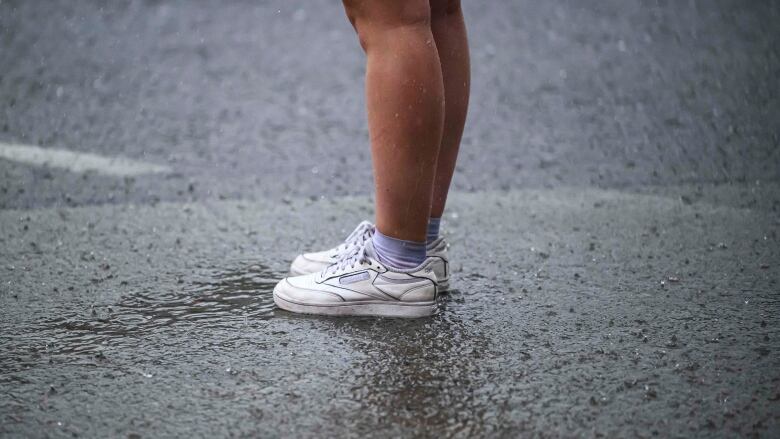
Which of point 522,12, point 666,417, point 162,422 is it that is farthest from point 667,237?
point 522,12

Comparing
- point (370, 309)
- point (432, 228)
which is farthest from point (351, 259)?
point (432, 228)

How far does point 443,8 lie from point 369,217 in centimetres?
103

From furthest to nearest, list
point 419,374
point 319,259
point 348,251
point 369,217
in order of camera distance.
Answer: point 369,217, point 319,259, point 348,251, point 419,374

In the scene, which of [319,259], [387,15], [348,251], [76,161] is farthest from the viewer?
[76,161]

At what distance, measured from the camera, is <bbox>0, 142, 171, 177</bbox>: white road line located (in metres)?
3.92

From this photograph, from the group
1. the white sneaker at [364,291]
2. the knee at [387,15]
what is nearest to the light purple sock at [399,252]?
the white sneaker at [364,291]

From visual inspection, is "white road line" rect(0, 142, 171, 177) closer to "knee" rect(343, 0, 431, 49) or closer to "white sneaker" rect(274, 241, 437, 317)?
"white sneaker" rect(274, 241, 437, 317)

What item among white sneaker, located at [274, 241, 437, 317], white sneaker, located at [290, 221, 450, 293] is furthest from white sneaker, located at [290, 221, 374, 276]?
white sneaker, located at [274, 241, 437, 317]

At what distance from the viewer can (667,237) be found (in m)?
3.16

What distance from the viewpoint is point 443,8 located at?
8.45 feet

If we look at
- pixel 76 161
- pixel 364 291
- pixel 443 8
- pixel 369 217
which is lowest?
pixel 369 217

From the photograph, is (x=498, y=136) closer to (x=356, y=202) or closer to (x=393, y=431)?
(x=356, y=202)

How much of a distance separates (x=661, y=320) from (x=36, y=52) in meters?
4.39

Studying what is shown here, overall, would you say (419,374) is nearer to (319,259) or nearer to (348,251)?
(348,251)
